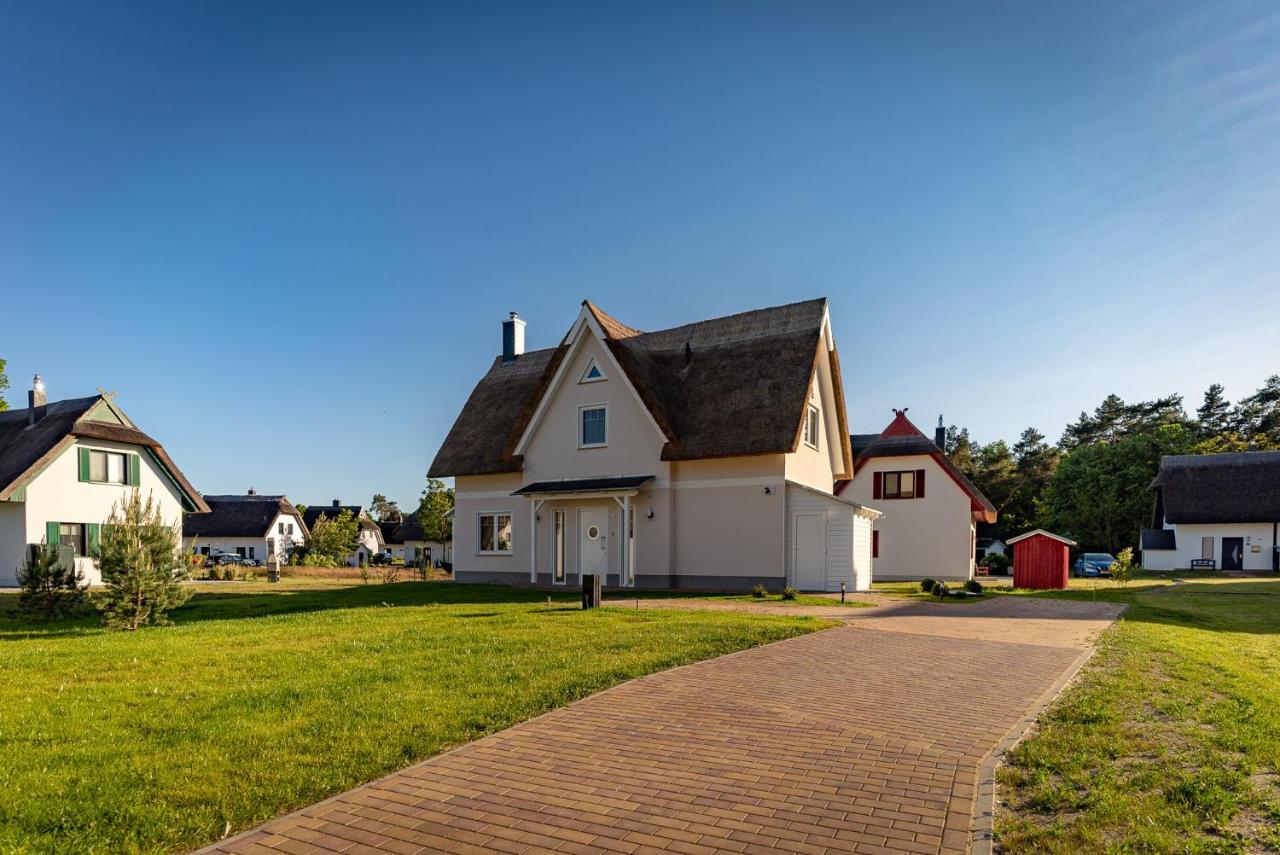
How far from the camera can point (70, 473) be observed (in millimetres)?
31703

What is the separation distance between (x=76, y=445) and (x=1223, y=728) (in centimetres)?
3712

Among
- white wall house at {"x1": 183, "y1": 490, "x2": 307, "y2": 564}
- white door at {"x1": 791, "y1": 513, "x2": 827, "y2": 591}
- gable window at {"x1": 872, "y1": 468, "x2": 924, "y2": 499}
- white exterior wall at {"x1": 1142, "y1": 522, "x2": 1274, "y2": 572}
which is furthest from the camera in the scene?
white wall house at {"x1": 183, "y1": 490, "x2": 307, "y2": 564}

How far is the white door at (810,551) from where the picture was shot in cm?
2328

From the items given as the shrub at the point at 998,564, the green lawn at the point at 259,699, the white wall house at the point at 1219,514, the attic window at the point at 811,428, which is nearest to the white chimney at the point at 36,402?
the green lawn at the point at 259,699

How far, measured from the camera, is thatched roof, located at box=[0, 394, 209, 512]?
30222 mm

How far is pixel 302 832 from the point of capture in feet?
16.6

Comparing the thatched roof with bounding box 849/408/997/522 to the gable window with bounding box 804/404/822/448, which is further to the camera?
the thatched roof with bounding box 849/408/997/522

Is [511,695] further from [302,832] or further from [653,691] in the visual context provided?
[302,832]

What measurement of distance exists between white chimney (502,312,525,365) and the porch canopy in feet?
28.0

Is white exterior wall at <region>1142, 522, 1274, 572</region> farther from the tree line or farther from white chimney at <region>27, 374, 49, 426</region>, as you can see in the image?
white chimney at <region>27, 374, 49, 426</region>

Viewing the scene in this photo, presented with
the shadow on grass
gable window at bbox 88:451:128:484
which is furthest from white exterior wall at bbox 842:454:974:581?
gable window at bbox 88:451:128:484

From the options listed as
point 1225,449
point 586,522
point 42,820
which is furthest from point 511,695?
point 1225,449

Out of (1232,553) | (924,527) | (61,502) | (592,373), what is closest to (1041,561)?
(924,527)

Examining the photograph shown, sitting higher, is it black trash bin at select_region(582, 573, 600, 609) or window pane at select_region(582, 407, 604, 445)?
window pane at select_region(582, 407, 604, 445)
